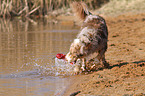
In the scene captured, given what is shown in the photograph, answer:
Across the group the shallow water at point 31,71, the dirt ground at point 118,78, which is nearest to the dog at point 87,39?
the dirt ground at point 118,78

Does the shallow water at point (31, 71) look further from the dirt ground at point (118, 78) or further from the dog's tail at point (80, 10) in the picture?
the dog's tail at point (80, 10)

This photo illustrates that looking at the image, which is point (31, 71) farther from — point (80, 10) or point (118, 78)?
point (118, 78)

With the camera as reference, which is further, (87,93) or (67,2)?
(67,2)

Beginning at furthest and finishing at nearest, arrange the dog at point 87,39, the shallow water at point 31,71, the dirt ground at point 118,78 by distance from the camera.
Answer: the dog at point 87,39 → the shallow water at point 31,71 → the dirt ground at point 118,78

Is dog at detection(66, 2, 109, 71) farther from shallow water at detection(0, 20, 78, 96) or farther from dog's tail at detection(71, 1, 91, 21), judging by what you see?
shallow water at detection(0, 20, 78, 96)

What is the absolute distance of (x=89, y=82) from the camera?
20.4 feet

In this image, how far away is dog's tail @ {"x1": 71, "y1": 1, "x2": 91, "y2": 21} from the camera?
7.97 metres

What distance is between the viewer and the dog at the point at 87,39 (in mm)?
6582

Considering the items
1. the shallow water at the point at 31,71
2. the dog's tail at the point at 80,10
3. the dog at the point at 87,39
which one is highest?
the dog's tail at the point at 80,10

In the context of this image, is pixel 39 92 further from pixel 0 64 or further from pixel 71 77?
pixel 0 64

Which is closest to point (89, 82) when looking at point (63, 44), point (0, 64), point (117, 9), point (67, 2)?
point (0, 64)

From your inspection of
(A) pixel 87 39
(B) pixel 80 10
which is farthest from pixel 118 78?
(B) pixel 80 10

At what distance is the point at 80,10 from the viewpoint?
8016 mm

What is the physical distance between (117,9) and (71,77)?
60.3ft
